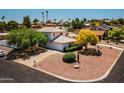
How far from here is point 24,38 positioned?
134 ft

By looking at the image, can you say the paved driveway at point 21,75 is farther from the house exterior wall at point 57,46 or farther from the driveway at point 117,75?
the house exterior wall at point 57,46

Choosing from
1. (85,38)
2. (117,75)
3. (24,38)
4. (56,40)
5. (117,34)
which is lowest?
(117,75)

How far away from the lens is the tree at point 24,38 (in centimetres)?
4044

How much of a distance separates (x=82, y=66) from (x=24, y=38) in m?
12.9

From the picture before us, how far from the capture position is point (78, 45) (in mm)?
44500

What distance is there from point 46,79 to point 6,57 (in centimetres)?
1364

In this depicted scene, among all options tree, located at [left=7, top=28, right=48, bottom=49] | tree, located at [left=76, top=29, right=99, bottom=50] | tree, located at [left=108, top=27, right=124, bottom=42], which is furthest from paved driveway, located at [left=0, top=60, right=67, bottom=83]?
tree, located at [left=108, top=27, right=124, bottom=42]

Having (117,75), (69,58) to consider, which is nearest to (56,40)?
(69,58)

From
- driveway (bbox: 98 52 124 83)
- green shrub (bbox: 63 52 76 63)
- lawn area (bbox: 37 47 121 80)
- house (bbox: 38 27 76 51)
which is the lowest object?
driveway (bbox: 98 52 124 83)

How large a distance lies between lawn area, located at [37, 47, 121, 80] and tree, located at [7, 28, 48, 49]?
497 cm

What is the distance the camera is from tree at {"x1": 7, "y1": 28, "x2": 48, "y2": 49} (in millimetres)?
40438

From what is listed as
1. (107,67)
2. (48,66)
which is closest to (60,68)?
(48,66)

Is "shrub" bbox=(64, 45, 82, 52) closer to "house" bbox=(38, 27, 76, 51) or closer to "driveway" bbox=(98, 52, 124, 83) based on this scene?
"house" bbox=(38, 27, 76, 51)

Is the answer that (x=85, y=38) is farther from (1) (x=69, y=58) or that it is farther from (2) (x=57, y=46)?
(1) (x=69, y=58)
